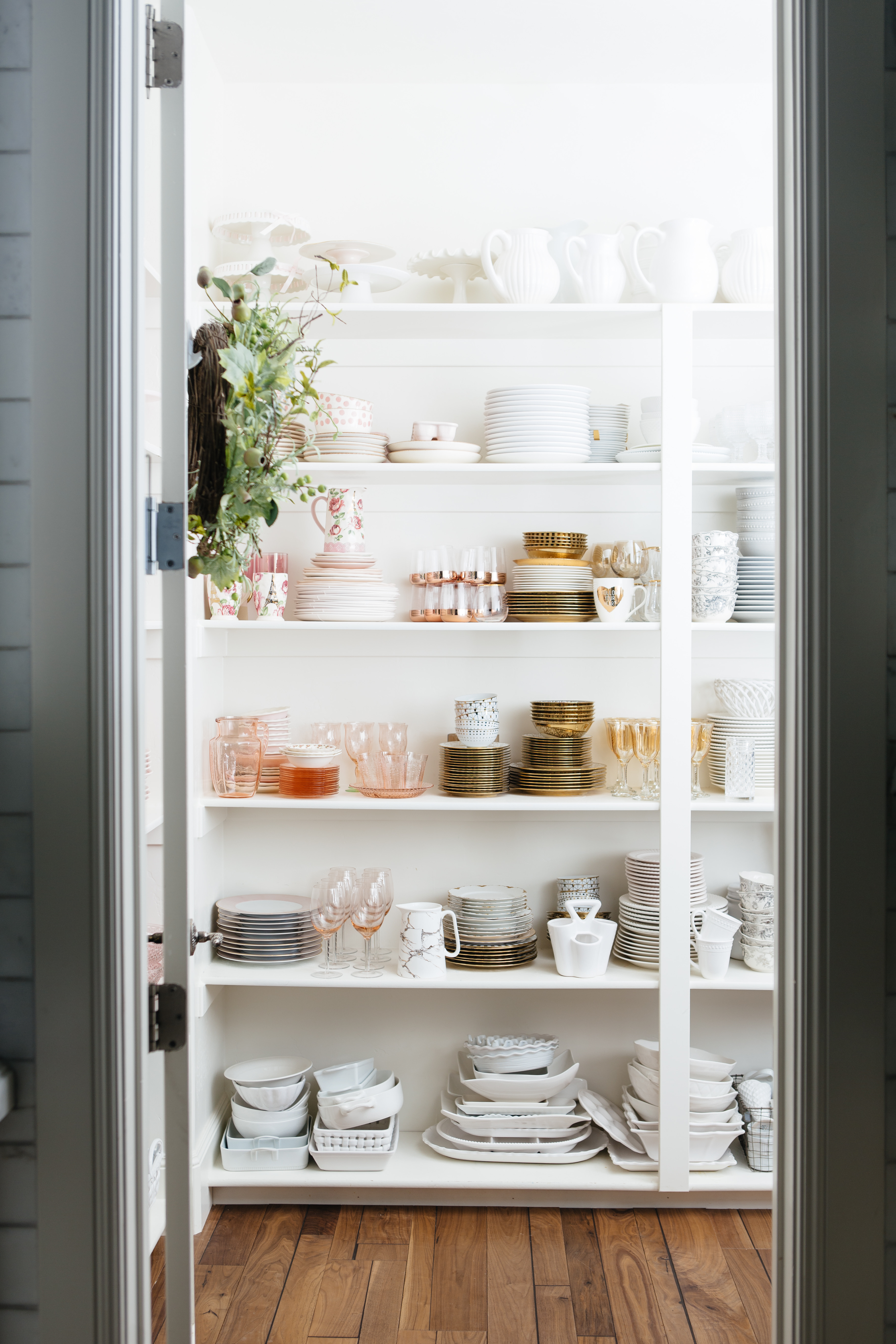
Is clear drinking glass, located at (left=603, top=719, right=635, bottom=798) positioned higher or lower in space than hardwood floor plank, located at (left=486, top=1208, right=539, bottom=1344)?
higher

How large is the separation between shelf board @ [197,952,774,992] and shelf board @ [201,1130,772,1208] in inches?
18.0

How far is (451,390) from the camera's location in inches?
117

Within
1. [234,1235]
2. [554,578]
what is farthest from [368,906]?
[554,578]

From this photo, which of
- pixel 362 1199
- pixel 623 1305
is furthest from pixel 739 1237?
pixel 362 1199

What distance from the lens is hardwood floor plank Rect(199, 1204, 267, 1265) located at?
8.04 ft

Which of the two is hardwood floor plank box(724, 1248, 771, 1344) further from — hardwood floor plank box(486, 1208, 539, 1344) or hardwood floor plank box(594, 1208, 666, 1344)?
hardwood floor plank box(486, 1208, 539, 1344)

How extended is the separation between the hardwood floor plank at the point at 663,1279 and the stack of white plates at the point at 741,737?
1.15 metres

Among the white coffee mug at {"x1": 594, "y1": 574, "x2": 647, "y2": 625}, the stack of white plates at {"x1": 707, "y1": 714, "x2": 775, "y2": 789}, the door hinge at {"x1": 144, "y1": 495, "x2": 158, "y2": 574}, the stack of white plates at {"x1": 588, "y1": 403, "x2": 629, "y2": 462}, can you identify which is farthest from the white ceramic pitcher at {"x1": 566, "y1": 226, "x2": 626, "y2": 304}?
the door hinge at {"x1": 144, "y1": 495, "x2": 158, "y2": 574}

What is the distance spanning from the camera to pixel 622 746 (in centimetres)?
277

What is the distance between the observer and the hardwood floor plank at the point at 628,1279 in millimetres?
2189

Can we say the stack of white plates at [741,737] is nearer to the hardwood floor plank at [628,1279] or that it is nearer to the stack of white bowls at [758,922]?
the stack of white bowls at [758,922]

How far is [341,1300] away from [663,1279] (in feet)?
2.46

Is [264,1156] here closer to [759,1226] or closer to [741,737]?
[759,1226]

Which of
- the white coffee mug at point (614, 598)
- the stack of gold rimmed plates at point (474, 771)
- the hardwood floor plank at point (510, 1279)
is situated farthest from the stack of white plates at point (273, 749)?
the hardwood floor plank at point (510, 1279)
